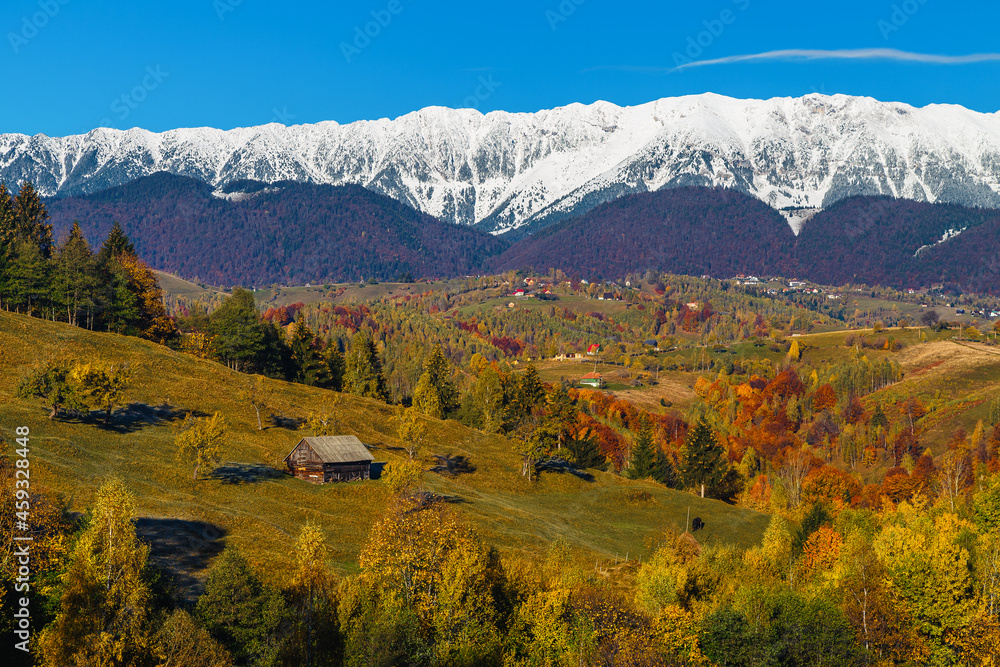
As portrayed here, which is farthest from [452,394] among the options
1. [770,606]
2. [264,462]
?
[770,606]

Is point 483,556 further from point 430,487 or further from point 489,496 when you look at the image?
point 489,496

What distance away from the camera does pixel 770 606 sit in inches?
2345

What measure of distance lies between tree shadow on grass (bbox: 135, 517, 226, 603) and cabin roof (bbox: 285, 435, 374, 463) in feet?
86.7

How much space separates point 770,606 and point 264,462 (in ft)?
185

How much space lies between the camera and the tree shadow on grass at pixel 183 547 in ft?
171

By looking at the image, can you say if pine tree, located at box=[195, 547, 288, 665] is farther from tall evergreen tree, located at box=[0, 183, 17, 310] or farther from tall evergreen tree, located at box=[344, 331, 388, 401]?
tall evergreen tree, located at box=[344, 331, 388, 401]

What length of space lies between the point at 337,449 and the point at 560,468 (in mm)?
42094

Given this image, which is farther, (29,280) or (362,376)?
(362,376)

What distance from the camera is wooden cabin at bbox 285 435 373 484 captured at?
90.4 m

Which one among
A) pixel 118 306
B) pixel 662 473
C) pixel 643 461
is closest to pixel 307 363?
pixel 118 306

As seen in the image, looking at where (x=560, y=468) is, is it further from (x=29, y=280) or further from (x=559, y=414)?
(x=29, y=280)

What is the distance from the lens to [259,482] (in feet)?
273

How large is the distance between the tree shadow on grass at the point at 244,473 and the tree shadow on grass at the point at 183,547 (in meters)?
17.1

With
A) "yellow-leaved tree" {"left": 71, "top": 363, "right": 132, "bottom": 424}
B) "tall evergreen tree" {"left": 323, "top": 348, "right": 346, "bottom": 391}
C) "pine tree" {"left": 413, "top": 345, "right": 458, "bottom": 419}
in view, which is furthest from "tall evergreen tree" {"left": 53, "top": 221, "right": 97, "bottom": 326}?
"pine tree" {"left": 413, "top": 345, "right": 458, "bottom": 419}
